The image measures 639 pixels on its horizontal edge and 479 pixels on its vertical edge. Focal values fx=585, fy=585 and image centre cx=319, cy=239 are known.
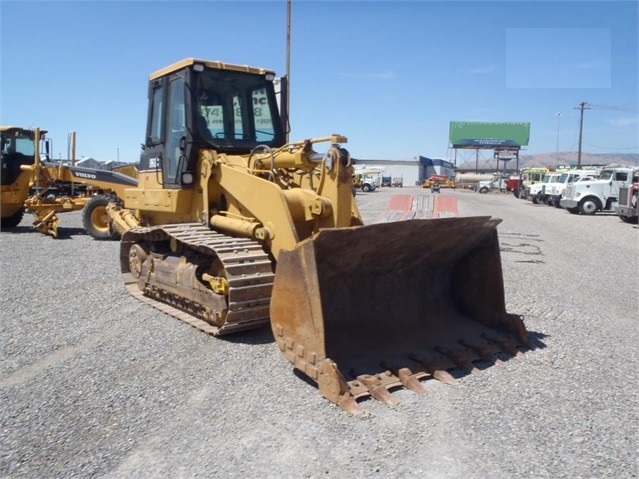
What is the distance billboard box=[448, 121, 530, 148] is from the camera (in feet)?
281

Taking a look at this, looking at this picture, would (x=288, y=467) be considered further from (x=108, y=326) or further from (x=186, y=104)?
(x=186, y=104)

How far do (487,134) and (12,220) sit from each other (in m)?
79.2

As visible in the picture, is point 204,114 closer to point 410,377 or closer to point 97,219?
point 410,377

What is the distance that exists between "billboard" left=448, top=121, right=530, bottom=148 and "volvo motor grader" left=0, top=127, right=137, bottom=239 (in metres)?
77.7

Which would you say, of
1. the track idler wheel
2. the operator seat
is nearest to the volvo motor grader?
the track idler wheel

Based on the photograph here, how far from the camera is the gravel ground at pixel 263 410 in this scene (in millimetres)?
3322

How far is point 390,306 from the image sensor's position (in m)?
5.48

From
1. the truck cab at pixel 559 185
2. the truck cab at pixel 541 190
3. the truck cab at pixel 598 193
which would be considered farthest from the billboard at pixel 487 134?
the truck cab at pixel 598 193

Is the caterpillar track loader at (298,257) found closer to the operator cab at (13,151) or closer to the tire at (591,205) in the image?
the operator cab at (13,151)

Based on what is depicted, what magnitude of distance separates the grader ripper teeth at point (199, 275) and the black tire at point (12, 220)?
30.6ft

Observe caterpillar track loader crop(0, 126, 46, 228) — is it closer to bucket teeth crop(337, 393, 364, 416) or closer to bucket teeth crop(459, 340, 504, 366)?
bucket teeth crop(459, 340, 504, 366)

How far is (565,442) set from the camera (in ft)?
11.7

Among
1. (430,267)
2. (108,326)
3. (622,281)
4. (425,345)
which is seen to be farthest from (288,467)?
(622,281)

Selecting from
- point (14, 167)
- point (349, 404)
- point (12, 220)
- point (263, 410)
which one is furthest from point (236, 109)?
point (12, 220)
